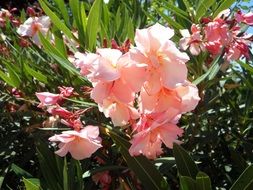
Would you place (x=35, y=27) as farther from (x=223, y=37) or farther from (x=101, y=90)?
(x=101, y=90)

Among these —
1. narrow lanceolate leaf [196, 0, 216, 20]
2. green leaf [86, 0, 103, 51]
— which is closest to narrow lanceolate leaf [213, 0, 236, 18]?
narrow lanceolate leaf [196, 0, 216, 20]

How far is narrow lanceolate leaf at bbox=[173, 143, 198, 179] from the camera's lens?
106 cm

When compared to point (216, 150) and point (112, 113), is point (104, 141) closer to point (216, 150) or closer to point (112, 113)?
point (112, 113)

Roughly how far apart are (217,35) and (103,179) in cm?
58

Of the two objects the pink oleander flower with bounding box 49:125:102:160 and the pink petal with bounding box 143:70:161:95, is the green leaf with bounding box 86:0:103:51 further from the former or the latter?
the pink petal with bounding box 143:70:161:95

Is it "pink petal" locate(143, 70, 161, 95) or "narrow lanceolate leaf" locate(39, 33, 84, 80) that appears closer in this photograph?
"pink petal" locate(143, 70, 161, 95)

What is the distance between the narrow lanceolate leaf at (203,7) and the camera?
1.65m

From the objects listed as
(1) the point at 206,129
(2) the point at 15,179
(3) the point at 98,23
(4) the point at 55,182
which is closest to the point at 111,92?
(4) the point at 55,182

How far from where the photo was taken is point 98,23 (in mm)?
1544

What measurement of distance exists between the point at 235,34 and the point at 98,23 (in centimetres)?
44

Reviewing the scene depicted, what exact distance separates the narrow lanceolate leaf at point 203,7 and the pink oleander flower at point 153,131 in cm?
75

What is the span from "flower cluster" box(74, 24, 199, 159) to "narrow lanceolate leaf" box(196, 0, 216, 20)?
73 cm

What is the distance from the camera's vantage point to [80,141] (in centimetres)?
113

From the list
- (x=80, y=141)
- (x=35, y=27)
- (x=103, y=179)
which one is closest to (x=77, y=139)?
(x=80, y=141)
